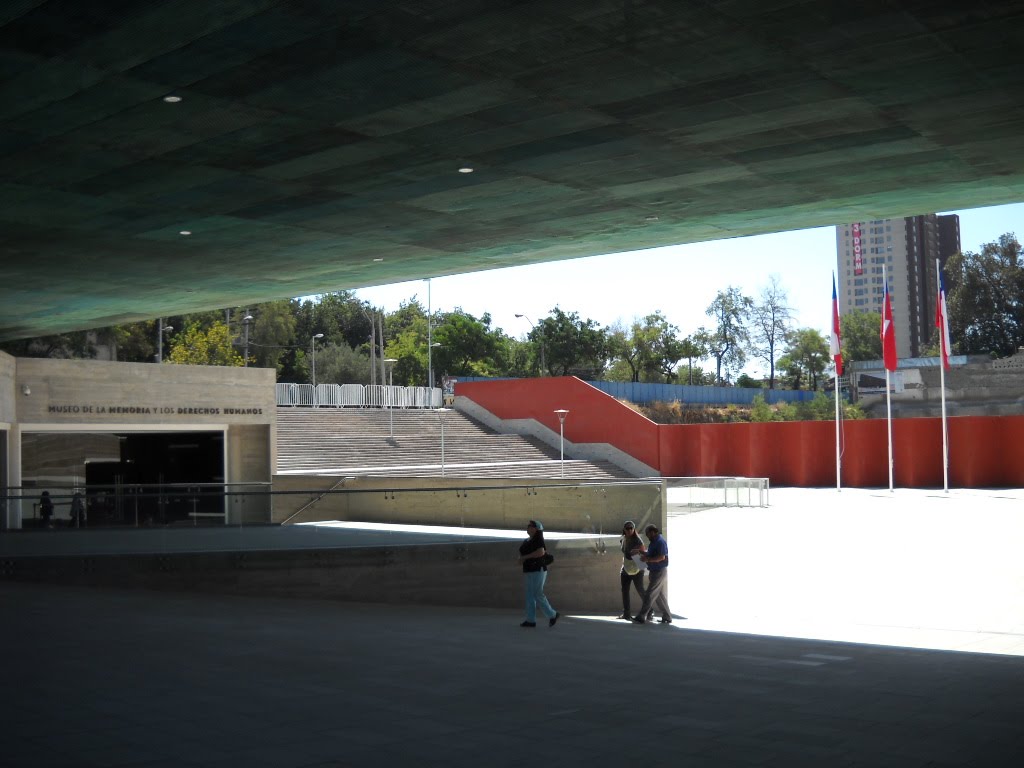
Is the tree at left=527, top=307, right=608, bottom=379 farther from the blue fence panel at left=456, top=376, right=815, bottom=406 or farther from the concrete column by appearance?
the concrete column

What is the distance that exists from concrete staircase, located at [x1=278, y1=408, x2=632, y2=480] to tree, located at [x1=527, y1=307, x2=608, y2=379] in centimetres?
3978

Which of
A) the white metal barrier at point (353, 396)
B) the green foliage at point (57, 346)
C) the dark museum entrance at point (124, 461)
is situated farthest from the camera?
the green foliage at point (57, 346)

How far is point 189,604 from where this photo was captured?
52.1ft

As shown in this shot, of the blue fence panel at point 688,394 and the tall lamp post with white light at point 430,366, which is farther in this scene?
the blue fence panel at point 688,394

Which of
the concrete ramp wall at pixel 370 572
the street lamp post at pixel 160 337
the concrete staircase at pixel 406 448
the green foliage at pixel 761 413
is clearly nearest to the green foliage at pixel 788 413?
the green foliage at pixel 761 413

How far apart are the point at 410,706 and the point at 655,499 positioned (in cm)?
1274

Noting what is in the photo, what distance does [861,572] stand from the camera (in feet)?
72.3

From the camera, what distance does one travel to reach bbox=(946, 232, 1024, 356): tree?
10681 cm

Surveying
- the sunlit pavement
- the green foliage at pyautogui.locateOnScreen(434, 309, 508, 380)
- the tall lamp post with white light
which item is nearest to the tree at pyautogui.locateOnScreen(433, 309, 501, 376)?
the green foliage at pyautogui.locateOnScreen(434, 309, 508, 380)

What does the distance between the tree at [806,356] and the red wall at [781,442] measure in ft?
209

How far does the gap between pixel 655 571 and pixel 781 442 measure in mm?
29915

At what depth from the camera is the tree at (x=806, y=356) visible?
4286 inches

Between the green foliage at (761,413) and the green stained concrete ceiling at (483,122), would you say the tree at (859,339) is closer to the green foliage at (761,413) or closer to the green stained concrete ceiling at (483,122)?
the green foliage at (761,413)

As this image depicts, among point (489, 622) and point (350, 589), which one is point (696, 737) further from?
point (350, 589)
